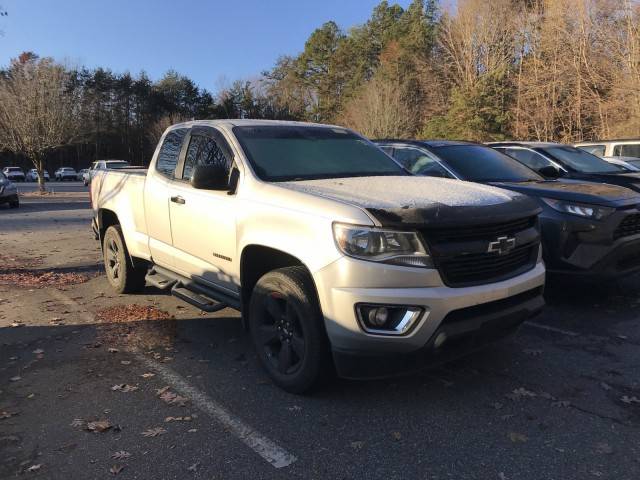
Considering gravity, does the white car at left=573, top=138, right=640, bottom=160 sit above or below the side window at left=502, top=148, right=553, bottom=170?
above

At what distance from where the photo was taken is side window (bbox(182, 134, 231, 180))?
4.54 meters

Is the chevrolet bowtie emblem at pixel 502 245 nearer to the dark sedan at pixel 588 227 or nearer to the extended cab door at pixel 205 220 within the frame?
the extended cab door at pixel 205 220

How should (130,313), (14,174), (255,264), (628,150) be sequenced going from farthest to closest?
1. (14,174)
2. (628,150)
3. (130,313)
4. (255,264)

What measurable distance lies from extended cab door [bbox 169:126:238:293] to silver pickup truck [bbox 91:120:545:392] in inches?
0.7

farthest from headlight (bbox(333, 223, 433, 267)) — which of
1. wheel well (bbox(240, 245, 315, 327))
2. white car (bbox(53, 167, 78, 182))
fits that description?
white car (bbox(53, 167, 78, 182))

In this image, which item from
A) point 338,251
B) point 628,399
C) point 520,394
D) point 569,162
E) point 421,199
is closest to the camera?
point 338,251

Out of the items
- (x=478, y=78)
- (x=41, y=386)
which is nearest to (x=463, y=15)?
(x=478, y=78)

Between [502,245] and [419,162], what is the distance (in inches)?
136

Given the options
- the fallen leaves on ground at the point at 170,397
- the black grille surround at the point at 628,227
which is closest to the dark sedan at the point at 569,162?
the black grille surround at the point at 628,227

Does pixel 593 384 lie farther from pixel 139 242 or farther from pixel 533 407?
pixel 139 242

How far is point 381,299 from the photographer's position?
3.04m

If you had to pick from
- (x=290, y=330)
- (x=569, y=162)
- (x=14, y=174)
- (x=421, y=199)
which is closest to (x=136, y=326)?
(x=290, y=330)

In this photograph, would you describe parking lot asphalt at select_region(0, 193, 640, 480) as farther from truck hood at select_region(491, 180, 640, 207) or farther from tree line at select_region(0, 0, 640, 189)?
tree line at select_region(0, 0, 640, 189)

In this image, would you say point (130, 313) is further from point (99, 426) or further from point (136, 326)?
point (99, 426)
